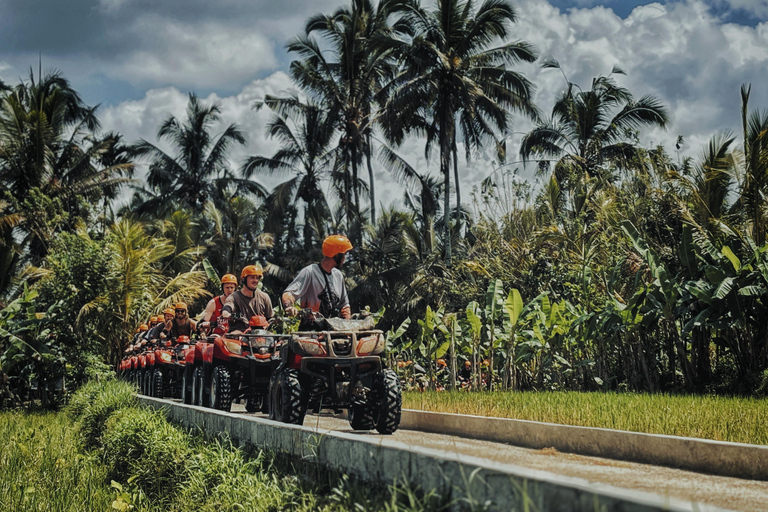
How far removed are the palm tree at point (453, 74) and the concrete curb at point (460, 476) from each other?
75.9 ft

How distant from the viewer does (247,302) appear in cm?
1148

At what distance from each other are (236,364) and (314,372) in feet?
8.69

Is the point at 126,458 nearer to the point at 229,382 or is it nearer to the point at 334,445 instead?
the point at 229,382

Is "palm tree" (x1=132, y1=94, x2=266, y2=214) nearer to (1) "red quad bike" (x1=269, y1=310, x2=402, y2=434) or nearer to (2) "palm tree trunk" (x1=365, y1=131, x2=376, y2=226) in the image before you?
(2) "palm tree trunk" (x1=365, y1=131, x2=376, y2=226)

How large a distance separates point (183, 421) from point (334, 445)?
15.1ft

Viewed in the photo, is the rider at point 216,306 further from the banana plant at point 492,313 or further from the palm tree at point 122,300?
the palm tree at point 122,300

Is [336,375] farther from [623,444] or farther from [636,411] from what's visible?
[636,411]

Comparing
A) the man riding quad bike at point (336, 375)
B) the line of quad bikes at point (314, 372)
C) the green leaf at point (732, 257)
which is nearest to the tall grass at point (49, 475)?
the line of quad bikes at point (314, 372)

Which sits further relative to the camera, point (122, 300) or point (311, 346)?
point (122, 300)

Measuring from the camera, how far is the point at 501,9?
→ 95.5ft

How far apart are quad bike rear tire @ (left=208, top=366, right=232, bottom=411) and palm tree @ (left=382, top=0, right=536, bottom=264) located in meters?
19.0

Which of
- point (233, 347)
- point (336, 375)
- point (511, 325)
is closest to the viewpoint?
point (336, 375)

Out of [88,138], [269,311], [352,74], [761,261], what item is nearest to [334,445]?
[269,311]

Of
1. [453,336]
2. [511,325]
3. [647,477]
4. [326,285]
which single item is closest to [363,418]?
[326,285]
